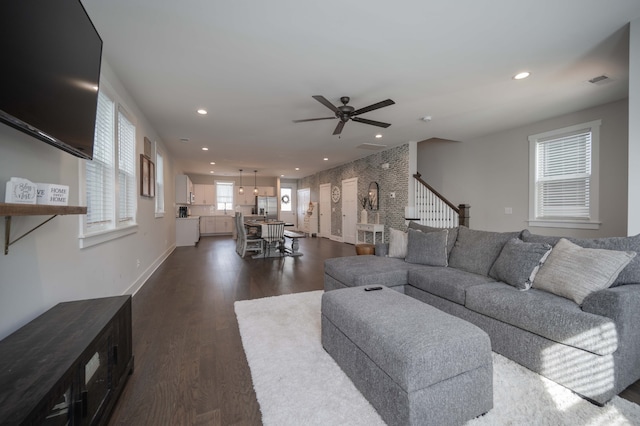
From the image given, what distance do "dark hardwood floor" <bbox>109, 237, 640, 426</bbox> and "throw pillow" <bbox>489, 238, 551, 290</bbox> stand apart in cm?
81

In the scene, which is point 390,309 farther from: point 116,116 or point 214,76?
point 116,116

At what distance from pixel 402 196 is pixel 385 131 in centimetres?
182

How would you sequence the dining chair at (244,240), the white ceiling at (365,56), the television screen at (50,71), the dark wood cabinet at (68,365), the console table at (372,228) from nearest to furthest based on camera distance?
the dark wood cabinet at (68,365)
the television screen at (50,71)
the white ceiling at (365,56)
the dining chair at (244,240)
the console table at (372,228)

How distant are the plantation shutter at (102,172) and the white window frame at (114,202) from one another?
0.10ft

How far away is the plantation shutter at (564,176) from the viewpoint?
14.1 ft

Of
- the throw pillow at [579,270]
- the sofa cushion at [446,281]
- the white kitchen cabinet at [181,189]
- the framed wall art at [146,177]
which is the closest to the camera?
the throw pillow at [579,270]

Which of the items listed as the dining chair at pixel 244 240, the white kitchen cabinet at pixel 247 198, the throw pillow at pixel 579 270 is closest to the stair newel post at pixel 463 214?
the throw pillow at pixel 579 270

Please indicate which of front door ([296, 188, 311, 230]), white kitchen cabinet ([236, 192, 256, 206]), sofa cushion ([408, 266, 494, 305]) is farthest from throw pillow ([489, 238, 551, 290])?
white kitchen cabinet ([236, 192, 256, 206])

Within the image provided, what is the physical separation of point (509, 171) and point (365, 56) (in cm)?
423

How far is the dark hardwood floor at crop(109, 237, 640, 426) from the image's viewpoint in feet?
4.98

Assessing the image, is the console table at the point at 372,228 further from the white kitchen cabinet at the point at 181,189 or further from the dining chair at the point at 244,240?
the white kitchen cabinet at the point at 181,189

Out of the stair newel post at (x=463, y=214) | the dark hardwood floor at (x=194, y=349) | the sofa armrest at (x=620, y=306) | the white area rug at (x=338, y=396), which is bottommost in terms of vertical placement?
the dark hardwood floor at (x=194, y=349)

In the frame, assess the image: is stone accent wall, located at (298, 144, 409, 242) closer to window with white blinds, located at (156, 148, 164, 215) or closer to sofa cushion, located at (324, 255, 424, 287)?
sofa cushion, located at (324, 255, 424, 287)

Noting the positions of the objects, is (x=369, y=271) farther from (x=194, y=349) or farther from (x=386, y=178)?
(x=386, y=178)
